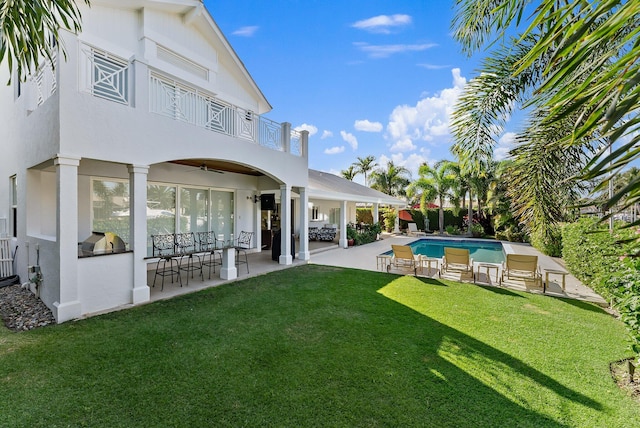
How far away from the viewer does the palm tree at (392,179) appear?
37.5 meters

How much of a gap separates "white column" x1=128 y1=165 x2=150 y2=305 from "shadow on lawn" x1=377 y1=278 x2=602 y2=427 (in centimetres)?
649

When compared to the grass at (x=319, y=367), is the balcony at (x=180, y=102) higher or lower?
higher

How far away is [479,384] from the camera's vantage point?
4316 mm

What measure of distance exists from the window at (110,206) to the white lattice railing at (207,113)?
3.71 metres

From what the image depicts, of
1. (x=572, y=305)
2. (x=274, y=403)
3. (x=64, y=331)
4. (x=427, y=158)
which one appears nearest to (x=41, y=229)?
(x=64, y=331)

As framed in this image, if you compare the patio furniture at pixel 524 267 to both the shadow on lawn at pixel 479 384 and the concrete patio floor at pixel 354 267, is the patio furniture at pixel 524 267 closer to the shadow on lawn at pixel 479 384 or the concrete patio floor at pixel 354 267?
the concrete patio floor at pixel 354 267

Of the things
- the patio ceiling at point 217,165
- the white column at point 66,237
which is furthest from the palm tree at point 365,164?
the white column at point 66,237

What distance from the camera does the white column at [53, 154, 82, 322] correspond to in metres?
6.18

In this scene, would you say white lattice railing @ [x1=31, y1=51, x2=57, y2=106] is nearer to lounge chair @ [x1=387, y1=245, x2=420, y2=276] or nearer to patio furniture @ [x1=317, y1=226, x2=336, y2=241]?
lounge chair @ [x1=387, y1=245, x2=420, y2=276]

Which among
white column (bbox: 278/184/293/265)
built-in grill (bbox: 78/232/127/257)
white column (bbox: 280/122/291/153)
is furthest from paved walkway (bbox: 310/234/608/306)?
built-in grill (bbox: 78/232/127/257)

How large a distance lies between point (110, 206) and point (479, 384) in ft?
39.1

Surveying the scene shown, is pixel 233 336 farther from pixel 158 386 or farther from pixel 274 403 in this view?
pixel 274 403

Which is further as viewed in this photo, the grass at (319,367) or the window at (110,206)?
the window at (110,206)

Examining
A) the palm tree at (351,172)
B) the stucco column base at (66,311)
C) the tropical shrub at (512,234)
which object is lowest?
the stucco column base at (66,311)
